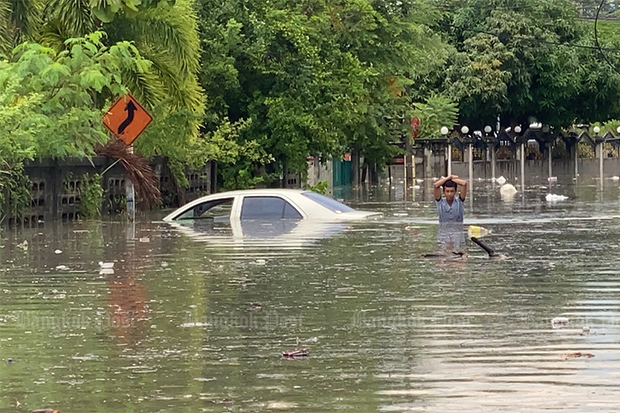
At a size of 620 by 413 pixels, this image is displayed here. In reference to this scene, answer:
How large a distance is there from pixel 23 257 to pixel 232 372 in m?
10.0

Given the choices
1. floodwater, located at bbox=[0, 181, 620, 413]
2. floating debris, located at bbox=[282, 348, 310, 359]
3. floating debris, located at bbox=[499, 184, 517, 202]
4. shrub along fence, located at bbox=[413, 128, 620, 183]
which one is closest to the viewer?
floodwater, located at bbox=[0, 181, 620, 413]

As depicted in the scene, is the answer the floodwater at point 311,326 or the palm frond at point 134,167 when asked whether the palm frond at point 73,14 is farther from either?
the floodwater at point 311,326

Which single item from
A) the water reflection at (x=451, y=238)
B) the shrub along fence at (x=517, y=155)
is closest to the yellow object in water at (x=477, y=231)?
the water reflection at (x=451, y=238)

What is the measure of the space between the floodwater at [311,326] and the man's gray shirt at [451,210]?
2.66 metres

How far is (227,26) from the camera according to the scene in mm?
37875

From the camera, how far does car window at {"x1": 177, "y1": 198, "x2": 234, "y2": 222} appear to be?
2520 cm

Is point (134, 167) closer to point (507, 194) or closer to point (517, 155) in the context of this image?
point (507, 194)

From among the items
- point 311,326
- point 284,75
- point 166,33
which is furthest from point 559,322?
point 284,75

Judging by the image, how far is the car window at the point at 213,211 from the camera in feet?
82.7

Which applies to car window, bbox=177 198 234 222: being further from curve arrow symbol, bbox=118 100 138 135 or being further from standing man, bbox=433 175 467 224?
standing man, bbox=433 175 467 224

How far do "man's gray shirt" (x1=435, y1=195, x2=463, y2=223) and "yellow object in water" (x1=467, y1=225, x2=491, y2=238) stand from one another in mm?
570

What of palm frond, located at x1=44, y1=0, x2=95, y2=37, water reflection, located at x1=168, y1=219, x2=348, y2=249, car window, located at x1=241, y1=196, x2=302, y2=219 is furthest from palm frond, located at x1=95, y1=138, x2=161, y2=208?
car window, located at x1=241, y1=196, x2=302, y2=219

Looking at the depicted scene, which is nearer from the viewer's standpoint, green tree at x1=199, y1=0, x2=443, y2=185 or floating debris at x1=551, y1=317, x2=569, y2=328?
floating debris at x1=551, y1=317, x2=569, y2=328

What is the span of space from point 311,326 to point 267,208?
542 inches
